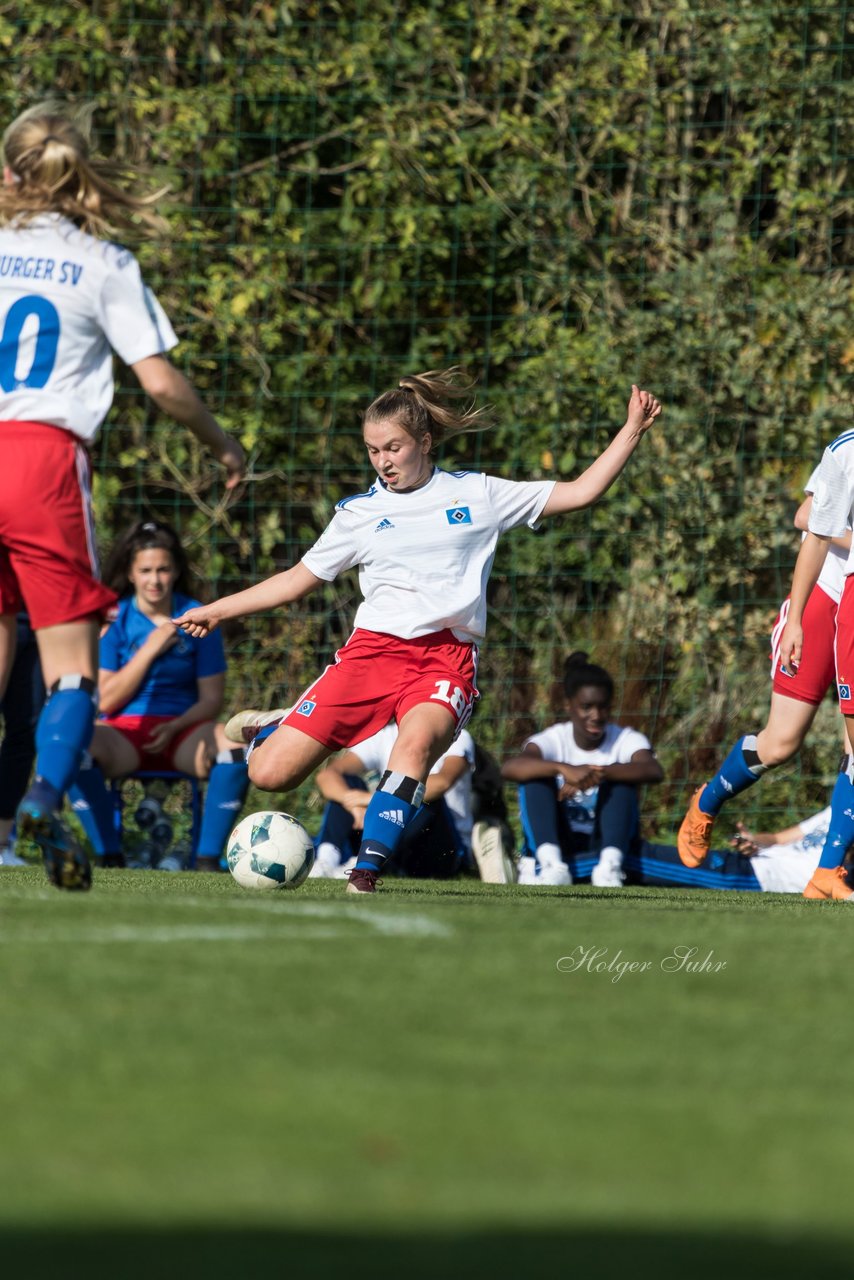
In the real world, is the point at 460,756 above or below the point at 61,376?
below

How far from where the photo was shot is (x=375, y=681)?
623cm

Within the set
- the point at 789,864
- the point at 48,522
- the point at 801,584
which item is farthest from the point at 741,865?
the point at 48,522

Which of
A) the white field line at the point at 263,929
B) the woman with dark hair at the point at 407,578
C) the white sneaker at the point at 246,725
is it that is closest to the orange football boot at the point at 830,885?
the woman with dark hair at the point at 407,578

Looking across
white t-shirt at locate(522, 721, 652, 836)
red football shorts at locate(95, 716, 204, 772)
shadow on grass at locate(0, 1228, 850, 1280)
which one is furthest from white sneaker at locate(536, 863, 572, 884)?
shadow on grass at locate(0, 1228, 850, 1280)

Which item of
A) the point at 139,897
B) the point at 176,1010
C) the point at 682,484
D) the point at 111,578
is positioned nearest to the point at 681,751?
the point at 682,484

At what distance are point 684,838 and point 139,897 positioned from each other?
11.8 feet

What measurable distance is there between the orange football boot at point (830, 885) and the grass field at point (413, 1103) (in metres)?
2.83

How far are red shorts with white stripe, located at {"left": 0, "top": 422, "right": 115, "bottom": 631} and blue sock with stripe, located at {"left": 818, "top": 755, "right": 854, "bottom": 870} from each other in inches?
121

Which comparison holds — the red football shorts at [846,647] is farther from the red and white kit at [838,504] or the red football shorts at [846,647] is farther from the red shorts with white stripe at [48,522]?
the red shorts with white stripe at [48,522]

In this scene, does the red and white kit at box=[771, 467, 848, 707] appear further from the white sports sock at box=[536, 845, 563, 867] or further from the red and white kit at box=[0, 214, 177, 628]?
the red and white kit at box=[0, 214, 177, 628]

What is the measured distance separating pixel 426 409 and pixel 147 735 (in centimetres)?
299

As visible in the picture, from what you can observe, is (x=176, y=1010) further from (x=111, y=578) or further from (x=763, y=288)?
(x=763, y=288)

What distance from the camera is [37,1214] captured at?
188 centimetres

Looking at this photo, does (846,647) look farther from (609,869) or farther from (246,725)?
(246,725)
